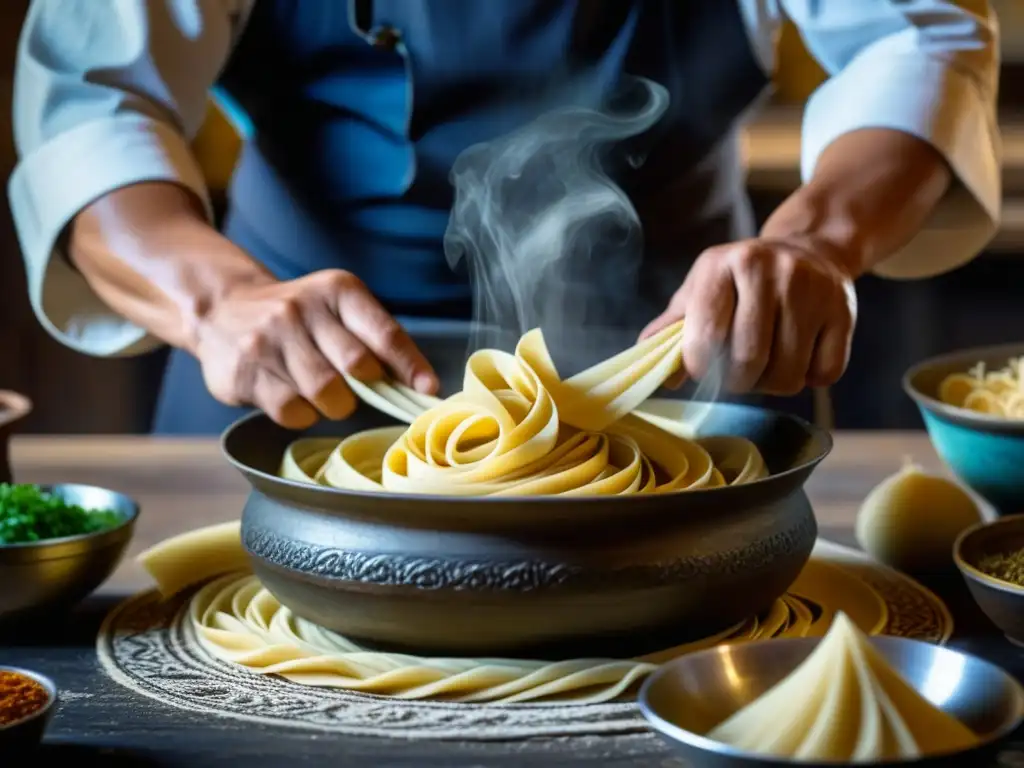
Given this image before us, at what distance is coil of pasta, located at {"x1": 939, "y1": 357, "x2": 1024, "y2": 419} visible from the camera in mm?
1762

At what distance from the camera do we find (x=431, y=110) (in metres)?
2.03

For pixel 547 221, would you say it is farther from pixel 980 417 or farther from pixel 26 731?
pixel 26 731

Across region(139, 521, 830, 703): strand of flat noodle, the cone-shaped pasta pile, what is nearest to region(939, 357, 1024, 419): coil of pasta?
region(139, 521, 830, 703): strand of flat noodle

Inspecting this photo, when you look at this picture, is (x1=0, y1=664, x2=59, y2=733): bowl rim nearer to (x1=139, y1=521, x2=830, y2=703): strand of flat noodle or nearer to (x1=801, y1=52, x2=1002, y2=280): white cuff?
(x1=139, y1=521, x2=830, y2=703): strand of flat noodle

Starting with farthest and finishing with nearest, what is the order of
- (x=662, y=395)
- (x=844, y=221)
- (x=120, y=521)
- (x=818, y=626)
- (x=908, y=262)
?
(x=908, y=262), (x=662, y=395), (x=844, y=221), (x=120, y=521), (x=818, y=626)

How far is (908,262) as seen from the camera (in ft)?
7.40

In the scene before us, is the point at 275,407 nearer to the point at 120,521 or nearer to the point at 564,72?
the point at 120,521

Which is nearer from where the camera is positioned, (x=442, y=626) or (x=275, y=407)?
(x=442, y=626)

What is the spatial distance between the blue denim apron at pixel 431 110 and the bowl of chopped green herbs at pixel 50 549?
751mm

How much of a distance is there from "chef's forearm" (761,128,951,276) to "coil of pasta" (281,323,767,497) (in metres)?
0.41

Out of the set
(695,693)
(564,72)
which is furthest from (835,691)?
(564,72)

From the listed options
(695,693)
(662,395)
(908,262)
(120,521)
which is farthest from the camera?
(908,262)

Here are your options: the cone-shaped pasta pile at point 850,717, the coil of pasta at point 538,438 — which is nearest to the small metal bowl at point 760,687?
the cone-shaped pasta pile at point 850,717

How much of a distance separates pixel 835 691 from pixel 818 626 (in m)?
0.48
